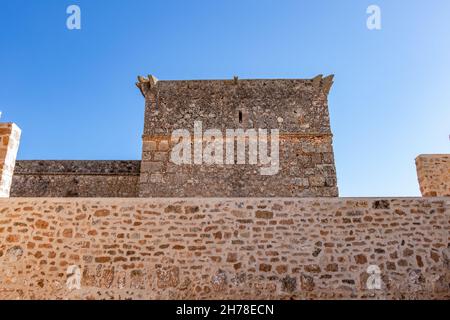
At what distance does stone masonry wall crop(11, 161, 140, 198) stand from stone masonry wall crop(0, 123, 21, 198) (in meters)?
6.35

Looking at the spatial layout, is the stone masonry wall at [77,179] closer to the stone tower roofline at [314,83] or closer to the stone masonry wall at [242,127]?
the stone masonry wall at [242,127]

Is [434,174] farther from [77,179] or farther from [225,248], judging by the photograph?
[77,179]

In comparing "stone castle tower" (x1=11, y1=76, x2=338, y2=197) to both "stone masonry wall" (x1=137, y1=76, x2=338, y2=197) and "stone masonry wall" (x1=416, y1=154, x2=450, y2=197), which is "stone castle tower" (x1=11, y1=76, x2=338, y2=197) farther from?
"stone masonry wall" (x1=416, y1=154, x2=450, y2=197)

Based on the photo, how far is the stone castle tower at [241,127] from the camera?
10281 mm

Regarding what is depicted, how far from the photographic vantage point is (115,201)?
5562 millimetres

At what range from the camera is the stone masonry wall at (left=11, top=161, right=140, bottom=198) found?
40.8 ft

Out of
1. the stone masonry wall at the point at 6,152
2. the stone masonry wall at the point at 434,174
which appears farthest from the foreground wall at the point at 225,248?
the stone masonry wall at the point at 434,174

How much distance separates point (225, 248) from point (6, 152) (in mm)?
3944

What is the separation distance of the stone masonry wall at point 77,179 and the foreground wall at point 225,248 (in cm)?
696

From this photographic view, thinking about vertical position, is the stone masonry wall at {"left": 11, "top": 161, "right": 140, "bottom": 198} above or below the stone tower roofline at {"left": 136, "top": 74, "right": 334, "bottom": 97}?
below

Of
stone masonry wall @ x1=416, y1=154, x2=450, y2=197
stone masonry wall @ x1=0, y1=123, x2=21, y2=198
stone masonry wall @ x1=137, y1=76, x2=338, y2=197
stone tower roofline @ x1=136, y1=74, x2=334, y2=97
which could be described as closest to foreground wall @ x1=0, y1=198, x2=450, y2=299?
stone masonry wall @ x1=0, y1=123, x2=21, y2=198

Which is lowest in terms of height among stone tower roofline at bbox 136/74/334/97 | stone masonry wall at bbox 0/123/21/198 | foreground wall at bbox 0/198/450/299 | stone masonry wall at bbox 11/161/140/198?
foreground wall at bbox 0/198/450/299

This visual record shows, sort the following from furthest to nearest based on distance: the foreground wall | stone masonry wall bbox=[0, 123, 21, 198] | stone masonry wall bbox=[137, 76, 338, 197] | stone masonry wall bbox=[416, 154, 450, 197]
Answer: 1. stone masonry wall bbox=[137, 76, 338, 197]
2. stone masonry wall bbox=[416, 154, 450, 197]
3. stone masonry wall bbox=[0, 123, 21, 198]
4. the foreground wall

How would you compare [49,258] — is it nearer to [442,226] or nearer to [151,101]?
[442,226]
